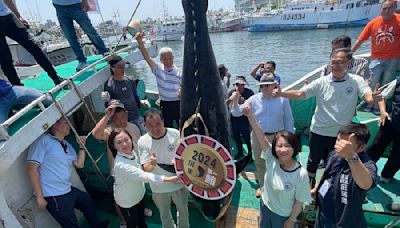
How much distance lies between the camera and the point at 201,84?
9.77 feet

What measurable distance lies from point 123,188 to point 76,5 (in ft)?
11.1

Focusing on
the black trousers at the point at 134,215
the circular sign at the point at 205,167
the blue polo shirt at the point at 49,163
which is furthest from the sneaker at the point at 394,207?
the blue polo shirt at the point at 49,163

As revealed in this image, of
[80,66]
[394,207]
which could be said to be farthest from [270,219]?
[80,66]

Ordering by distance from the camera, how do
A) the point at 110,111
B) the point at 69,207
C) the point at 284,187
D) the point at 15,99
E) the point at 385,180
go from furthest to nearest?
the point at 385,180 → the point at 110,111 → the point at 69,207 → the point at 15,99 → the point at 284,187

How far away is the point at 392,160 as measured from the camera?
13.6ft

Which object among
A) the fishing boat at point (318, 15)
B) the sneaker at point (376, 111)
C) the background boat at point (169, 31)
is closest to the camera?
the sneaker at point (376, 111)

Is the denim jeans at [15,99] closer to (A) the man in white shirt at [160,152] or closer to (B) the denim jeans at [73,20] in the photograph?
(A) the man in white shirt at [160,152]

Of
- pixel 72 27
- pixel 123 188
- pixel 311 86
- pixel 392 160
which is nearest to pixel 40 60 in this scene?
pixel 72 27

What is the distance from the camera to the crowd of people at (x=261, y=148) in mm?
2885

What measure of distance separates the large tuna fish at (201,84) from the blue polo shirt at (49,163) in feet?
5.74

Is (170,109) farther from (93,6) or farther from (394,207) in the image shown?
(394,207)

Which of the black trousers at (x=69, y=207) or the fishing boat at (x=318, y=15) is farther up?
the black trousers at (x=69, y=207)

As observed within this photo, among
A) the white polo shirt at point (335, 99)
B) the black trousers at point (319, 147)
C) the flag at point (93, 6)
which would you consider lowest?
the black trousers at point (319, 147)

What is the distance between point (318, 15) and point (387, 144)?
4978 cm
